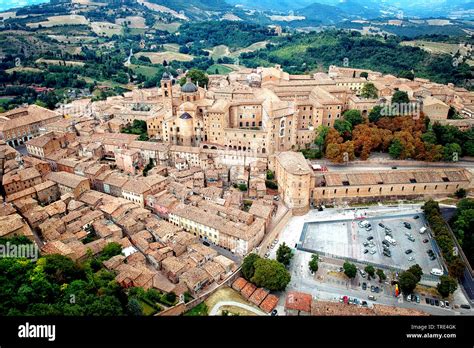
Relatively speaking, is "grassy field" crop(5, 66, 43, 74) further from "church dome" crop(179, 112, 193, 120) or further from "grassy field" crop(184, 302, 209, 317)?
"grassy field" crop(184, 302, 209, 317)

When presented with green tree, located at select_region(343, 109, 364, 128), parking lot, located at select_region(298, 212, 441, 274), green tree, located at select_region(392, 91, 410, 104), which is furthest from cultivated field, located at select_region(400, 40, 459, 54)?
parking lot, located at select_region(298, 212, 441, 274)

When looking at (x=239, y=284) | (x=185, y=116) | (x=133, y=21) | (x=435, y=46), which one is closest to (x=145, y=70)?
(x=185, y=116)

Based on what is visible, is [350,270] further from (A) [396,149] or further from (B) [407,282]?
(A) [396,149]

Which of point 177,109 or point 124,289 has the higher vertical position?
point 177,109

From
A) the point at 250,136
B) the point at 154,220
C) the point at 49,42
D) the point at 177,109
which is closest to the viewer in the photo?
the point at 154,220

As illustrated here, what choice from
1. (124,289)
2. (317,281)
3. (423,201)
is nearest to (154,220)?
(124,289)
